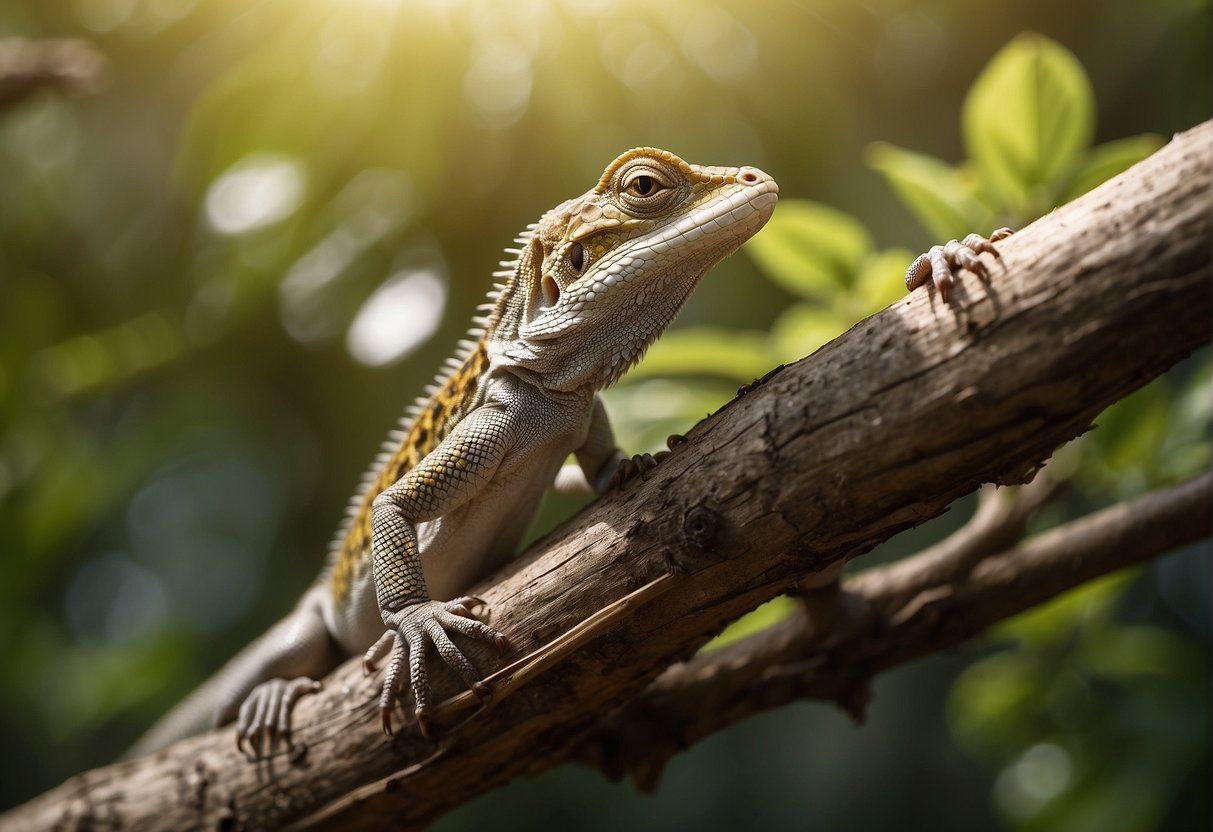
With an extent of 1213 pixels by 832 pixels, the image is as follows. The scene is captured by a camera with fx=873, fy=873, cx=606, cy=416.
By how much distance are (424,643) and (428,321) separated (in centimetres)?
239

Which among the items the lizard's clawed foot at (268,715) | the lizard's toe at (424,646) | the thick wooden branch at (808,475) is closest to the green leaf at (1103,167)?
the thick wooden branch at (808,475)

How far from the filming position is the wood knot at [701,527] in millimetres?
2043

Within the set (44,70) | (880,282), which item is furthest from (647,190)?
(44,70)

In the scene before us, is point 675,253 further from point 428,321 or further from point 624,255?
point 428,321

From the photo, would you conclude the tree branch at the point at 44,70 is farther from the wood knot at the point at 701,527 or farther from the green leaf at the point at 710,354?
the wood knot at the point at 701,527

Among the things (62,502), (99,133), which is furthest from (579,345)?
(99,133)

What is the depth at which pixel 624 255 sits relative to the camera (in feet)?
8.45

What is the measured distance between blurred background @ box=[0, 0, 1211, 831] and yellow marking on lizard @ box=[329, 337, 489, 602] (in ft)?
2.10

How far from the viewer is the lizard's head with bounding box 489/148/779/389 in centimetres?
248

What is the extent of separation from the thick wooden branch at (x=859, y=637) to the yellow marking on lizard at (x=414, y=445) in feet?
3.65

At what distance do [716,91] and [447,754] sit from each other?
3942 mm

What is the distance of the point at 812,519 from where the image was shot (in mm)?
1941

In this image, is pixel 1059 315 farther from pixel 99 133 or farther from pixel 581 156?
pixel 99 133

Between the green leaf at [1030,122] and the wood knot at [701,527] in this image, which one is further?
the green leaf at [1030,122]
